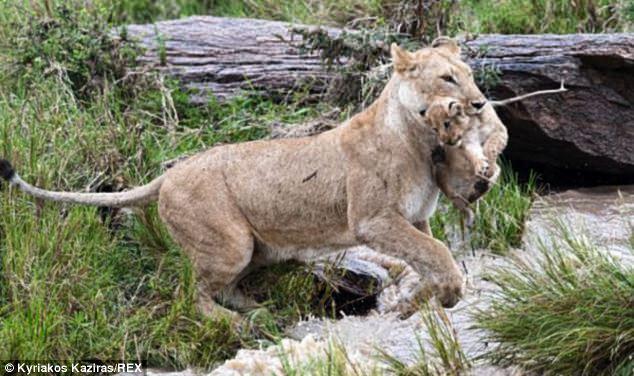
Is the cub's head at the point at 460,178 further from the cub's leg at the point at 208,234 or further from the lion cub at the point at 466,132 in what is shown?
the cub's leg at the point at 208,234

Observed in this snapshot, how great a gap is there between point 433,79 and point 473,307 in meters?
1.40

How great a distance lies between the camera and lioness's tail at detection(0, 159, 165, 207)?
311 inches

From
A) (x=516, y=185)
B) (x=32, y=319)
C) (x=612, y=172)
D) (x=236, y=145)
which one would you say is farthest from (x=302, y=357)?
(x=612, y=172)

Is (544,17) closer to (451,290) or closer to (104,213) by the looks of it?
(104,213)

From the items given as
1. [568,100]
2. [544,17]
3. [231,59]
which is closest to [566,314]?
[568,100]

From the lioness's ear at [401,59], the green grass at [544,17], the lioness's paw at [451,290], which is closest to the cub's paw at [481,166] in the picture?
the lioness's paw at [451,290]

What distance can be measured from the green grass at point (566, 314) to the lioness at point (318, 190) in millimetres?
782

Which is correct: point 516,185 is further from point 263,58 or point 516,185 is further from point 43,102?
point 43,102

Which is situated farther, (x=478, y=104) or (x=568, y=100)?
(x=568, y=100)

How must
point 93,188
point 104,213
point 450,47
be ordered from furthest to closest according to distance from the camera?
point 93,188
point 104,213
point 450,47

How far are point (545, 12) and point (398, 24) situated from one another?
182 cm

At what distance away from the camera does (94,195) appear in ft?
26.4

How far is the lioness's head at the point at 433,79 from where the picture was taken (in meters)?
7.28

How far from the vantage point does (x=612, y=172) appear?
9.43m
